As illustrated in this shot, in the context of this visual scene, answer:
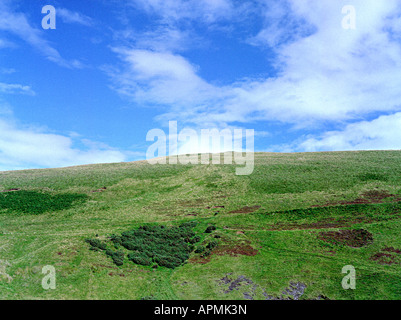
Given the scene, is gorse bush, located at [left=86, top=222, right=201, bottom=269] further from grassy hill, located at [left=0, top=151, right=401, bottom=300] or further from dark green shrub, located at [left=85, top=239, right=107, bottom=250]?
grassy hill, located at [left=0, top=151, right=401, bottom=300]

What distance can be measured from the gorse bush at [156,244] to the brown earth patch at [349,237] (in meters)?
19.0

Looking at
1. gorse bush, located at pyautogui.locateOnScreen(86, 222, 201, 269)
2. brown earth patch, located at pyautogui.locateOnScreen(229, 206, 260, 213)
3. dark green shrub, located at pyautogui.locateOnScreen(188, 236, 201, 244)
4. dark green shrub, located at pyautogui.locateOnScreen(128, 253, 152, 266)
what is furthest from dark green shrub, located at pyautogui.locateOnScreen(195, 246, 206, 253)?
brown earth patch, located at pyautogui.locateOnScreen(229, 206, 260, 213)

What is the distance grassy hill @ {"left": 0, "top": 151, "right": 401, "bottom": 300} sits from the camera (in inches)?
1113

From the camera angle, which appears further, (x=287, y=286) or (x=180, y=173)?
(x=180, y=173)

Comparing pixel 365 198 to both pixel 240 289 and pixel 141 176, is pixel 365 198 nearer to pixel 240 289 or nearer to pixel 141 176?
pixel 240 289

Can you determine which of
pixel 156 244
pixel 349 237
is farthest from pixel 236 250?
pixel 349 237

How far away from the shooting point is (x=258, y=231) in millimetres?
43062

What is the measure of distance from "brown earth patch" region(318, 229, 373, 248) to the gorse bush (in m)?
19.0

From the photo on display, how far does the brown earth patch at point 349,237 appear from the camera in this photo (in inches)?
1503

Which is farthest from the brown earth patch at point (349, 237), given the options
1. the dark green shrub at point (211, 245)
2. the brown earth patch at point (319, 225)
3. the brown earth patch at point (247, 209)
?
the dark green shrub at point (211, 245)

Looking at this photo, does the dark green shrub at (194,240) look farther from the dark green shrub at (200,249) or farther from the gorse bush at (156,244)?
the dark green shrub at (200,249)

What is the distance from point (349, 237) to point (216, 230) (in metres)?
19.6

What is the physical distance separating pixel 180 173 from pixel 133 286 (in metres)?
54.3
